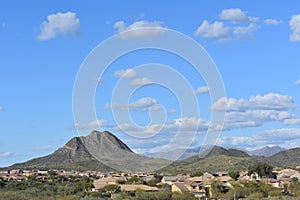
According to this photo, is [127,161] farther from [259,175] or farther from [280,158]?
[280,158]

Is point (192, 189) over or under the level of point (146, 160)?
under

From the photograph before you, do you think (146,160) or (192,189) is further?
(192,189)

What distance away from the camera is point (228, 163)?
153m

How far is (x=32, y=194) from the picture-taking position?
63750 millimetres

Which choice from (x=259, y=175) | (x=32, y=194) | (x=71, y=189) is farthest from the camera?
(x=259, y=175)

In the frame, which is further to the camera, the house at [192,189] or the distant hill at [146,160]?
the distant hill at [146,160]

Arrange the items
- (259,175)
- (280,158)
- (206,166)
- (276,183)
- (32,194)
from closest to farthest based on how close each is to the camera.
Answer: (32,194) → (276,183) → (259,175) → (206,166) → (280,158)

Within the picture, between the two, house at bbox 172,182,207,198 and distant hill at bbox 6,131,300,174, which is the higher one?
distant hill at bbox 6,131,300,174

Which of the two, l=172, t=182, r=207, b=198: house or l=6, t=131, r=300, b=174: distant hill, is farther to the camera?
l=6, t=131, r=300, b=174: distant hill

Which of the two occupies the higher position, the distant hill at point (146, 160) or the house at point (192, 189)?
the distant hill at point (146, 160)

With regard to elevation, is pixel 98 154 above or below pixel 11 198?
above

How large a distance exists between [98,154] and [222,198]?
2191cm

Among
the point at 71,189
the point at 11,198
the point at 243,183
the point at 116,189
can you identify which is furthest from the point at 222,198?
the point at 11,198

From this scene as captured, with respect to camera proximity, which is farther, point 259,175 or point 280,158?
point 280,158
